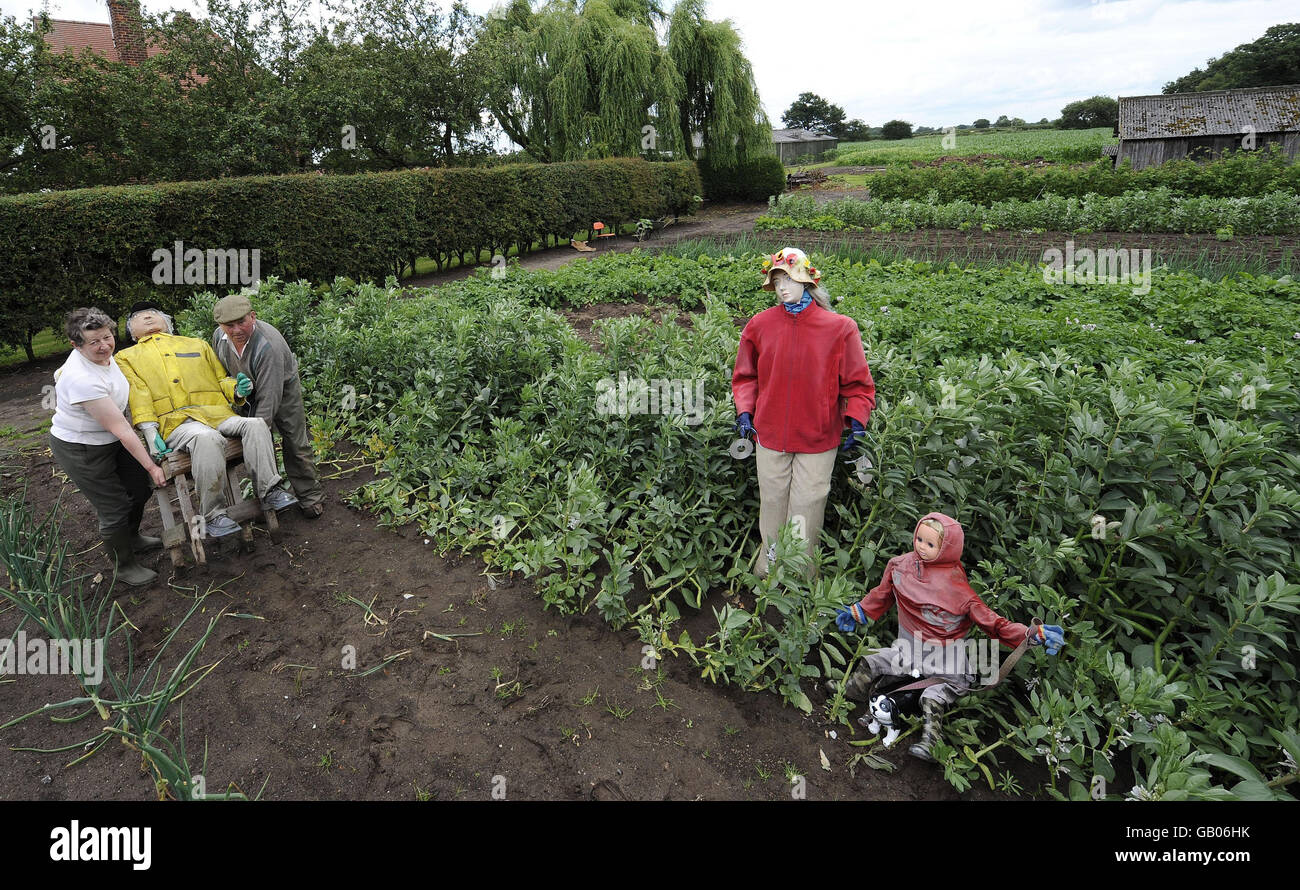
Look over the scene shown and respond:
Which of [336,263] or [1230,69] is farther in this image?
[1230,69]

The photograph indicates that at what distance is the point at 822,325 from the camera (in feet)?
10.5

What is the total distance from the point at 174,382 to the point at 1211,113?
130 feet

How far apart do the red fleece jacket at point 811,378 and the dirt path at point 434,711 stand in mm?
1054

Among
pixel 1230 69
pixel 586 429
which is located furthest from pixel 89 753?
pixel 1230 69

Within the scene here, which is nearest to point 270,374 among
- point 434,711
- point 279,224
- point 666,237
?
point 434,711

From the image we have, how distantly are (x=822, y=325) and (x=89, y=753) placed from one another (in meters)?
3.61

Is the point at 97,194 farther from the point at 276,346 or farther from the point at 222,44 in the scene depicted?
the point at 222,44

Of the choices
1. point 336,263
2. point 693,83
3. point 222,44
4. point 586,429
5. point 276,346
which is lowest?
point 586,429

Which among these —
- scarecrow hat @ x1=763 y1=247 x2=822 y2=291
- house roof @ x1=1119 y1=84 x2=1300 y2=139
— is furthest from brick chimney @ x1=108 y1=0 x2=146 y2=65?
house roof @ x1=1119 y1=84 x2=1300 y2=139

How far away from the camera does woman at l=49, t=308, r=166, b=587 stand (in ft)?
11.3

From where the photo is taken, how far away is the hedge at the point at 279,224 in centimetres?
850

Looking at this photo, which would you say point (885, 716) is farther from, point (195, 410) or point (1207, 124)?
point (1207, 124)

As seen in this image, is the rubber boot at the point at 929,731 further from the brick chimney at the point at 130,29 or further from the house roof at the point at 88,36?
the house roof at the point at 88,36

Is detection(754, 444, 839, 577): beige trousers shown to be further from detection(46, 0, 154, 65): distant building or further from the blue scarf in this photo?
detection(46, 0, 154, 65): distant building
